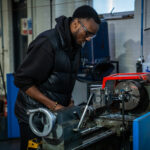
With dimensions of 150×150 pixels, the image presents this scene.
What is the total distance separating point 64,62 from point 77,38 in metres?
0.18

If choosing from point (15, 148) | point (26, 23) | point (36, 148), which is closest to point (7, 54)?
point (26, 23)

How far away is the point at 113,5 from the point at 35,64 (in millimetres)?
2188

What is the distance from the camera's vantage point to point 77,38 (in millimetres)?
1366

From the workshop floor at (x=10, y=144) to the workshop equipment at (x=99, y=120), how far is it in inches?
67.3

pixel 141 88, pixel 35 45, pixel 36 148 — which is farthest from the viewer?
pixel 141 88

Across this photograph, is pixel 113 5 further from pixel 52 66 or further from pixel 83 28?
pixel 52 66

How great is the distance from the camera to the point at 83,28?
1.30 meters

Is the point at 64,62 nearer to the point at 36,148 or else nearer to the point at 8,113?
the point at 36,148

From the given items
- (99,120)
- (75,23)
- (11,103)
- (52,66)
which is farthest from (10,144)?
(75,23)

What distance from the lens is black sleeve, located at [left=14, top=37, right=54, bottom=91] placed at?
1.20 meters

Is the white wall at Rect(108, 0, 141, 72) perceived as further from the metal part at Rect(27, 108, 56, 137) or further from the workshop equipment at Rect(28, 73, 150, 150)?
the metal part at Rect(27, 108, 56, 137)

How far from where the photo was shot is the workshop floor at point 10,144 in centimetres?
290

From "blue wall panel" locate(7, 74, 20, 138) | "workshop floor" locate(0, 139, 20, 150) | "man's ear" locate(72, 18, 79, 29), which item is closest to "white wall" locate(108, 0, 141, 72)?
"blue wall panel" locate(7, 74, 20, 138)

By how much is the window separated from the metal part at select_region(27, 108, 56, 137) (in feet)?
7.79
